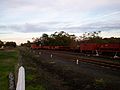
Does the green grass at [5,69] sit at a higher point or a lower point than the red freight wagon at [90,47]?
lower

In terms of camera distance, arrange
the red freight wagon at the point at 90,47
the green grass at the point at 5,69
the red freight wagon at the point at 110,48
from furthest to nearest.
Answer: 1. the red freight wagon at the point at 90,47
2. the red freight wagon at the point at 110,48
3. the green grass at the point at 5,69

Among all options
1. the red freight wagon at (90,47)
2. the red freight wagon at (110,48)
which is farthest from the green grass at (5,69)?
the red freight wagon at (110,48)

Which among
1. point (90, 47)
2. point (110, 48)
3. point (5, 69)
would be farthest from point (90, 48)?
point (5, 69)

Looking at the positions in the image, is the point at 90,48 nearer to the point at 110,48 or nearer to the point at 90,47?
the point at 90,47

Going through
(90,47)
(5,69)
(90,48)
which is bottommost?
(5,69)

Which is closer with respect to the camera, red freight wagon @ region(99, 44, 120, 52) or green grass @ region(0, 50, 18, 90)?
green grass @ region(0, 50, 18, 90)

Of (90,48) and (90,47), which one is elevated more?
(90,47)

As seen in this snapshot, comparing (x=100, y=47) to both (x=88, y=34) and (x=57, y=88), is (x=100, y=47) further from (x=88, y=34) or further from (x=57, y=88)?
(x=88, y=34)

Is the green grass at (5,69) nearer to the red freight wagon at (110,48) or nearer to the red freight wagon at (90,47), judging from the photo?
the red freight wagon at (90,47)

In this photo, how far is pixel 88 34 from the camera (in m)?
155

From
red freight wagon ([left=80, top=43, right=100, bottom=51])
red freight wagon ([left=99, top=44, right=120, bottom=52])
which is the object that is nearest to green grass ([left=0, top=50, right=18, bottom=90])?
red freight wagon ([left=80, top=43, right=100, bottom=51])

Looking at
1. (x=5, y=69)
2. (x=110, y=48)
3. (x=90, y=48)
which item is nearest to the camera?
(x=5, y=69)

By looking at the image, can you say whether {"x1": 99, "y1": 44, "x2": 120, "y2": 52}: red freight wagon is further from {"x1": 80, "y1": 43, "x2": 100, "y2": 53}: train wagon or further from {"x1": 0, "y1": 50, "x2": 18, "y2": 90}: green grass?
{"x1": 0, "y1": 50, "x2": 18, "y2": 90}: green grass

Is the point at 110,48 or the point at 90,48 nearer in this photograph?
the point at 110,48
